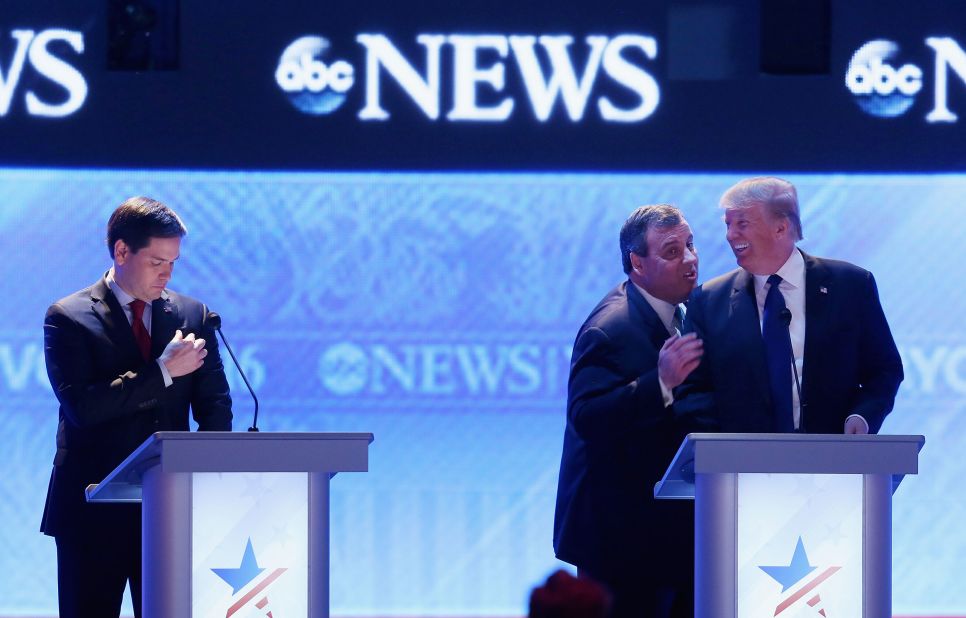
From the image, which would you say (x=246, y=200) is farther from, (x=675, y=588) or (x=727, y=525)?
(x=727, y=525)

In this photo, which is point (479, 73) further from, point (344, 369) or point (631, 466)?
point (631, 466)

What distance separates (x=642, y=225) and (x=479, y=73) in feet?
5.84

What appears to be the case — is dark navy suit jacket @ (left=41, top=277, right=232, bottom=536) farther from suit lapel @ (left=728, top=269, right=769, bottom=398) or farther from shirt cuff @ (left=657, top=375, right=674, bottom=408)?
suit lapel @ (left=728, top=269, right=769, bottom=398)

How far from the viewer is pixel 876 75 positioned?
218 inches

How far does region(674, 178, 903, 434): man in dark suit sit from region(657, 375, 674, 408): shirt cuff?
55 millimetres

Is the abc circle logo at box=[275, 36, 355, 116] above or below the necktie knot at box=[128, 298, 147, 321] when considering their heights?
above

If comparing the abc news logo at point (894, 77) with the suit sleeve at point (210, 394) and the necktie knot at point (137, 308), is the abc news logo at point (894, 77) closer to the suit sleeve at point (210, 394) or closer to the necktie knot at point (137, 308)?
the suit sleeve at point (210, 394)

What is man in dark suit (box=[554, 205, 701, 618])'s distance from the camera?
3.79 meters

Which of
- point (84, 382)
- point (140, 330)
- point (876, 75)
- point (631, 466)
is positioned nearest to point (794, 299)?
point (631, 466)

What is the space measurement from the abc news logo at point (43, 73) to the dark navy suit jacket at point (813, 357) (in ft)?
9.30

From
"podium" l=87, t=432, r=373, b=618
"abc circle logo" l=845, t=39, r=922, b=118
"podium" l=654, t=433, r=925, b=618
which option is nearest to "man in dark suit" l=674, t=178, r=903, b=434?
"podium" l=654, t=433, r=925, b=618

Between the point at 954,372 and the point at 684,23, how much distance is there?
1.71 m

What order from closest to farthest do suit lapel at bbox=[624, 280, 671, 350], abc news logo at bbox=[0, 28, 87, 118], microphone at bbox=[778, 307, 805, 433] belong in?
1. microphone at bbox=[778, 307, 805, 433]
2. suit lapel at bbox=[624, 280, 671, 350]
3. abc news logo at bbox=[0, 28, 87, 118]

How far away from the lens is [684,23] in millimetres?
5555
